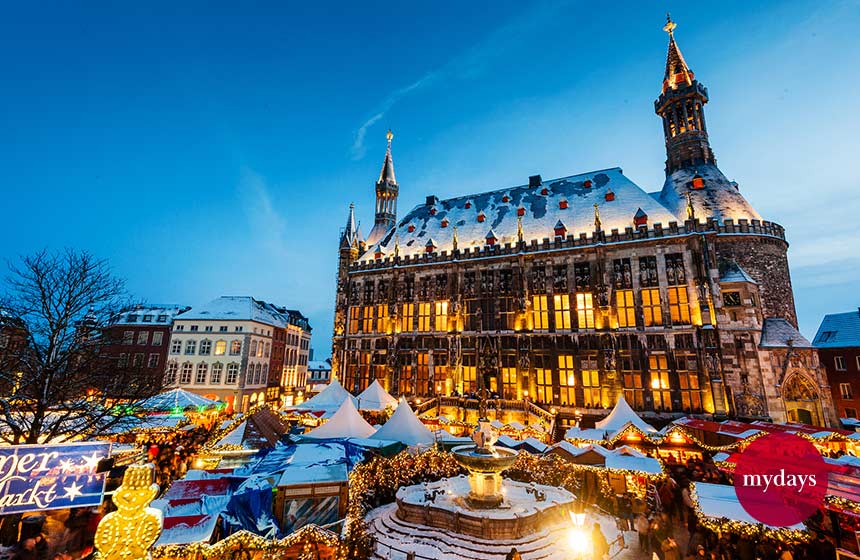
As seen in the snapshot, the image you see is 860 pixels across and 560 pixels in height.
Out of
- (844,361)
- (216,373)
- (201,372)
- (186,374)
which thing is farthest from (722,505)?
(186,374)

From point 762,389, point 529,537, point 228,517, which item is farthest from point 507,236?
point 228,517

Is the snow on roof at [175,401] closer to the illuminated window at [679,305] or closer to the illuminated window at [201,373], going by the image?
the illuminated window at [201,373]

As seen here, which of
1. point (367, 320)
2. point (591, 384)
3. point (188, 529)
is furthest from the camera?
point (367, 320)

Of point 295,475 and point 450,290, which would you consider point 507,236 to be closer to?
point 450,290

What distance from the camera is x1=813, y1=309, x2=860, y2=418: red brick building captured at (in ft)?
111

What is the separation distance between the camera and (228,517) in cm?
988

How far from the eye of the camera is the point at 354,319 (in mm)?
39062

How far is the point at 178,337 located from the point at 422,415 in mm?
34493

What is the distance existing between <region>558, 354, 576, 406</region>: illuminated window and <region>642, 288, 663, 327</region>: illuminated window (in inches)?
243

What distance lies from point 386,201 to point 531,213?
1992 cm

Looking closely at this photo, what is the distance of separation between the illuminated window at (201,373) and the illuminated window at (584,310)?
1679 inches

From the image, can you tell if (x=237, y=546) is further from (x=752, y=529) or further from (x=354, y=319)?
(x=354, y=319)

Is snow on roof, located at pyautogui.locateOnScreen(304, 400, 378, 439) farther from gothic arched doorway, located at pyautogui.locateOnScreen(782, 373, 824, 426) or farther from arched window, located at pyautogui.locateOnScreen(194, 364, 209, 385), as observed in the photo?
arched window, located at pyautogui.locateOnScreen(194, 364, 209, 385)

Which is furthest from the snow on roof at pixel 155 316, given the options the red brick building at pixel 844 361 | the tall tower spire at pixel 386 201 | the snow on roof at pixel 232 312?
the red brick building at pixel 844 361
